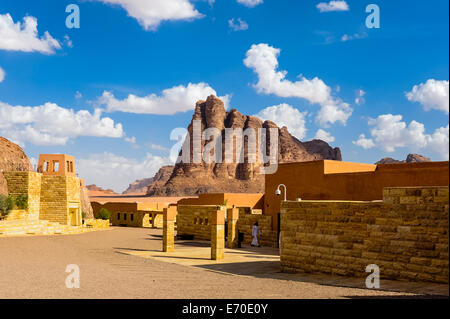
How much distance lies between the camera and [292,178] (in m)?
23.4

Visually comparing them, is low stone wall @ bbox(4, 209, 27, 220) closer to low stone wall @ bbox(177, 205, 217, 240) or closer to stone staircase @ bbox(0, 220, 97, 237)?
stone staircase @ bbox(0, 220, 97, 237)

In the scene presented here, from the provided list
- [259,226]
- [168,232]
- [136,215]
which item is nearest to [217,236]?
[168,232]

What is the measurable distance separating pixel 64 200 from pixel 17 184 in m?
3.77

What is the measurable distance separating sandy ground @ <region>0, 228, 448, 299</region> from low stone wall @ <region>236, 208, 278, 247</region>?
437cm

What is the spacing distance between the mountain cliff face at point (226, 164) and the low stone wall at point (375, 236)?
91.2 meters

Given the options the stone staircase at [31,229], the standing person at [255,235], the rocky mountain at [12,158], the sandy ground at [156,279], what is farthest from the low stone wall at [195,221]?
the rocky mountain at [12,158]

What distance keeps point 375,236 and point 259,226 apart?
14.3 m

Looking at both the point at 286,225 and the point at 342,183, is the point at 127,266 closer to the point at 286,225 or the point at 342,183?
the point at 286,225

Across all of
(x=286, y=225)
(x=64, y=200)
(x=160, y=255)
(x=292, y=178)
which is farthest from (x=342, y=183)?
(x=64, y=200)

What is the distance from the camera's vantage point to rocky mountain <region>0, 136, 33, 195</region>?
3762cm
